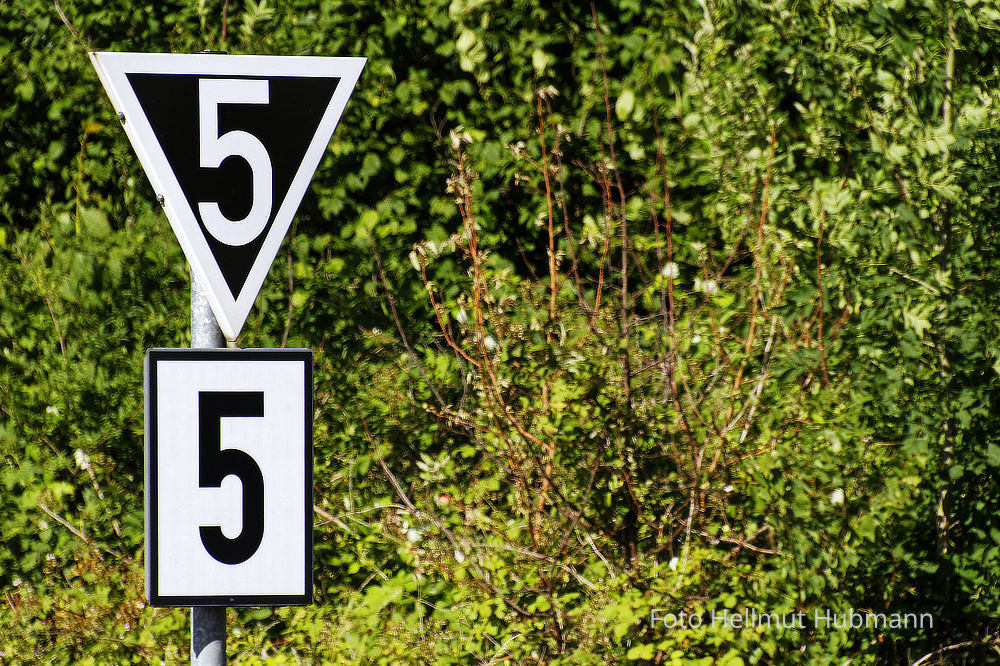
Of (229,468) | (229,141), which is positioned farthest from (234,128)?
(229,468)

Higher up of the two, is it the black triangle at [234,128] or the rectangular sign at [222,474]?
the black triangle at [234,128]

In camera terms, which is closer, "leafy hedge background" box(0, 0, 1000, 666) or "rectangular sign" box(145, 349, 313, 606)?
"rectangular sign" box(145, 349, 313, 606)

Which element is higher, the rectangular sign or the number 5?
the number 5

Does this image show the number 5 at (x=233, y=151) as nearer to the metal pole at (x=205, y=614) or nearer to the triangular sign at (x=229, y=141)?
the triangular sign at (x=229, y=141)

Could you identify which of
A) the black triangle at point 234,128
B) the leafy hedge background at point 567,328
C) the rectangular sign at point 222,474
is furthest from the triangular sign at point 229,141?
the leafy hedge background at point 567,328

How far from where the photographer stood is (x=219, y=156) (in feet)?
5.55

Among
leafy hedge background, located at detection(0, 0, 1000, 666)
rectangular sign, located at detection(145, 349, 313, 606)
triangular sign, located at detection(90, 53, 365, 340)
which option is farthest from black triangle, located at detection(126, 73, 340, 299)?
leafy hedge background, located at detection(0, 0, 1000, 666)

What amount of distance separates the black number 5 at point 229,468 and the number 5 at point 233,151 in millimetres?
305

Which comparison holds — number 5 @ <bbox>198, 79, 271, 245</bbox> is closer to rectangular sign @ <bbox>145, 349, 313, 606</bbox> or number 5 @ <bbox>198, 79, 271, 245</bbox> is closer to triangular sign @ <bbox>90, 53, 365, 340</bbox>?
triangular sign @ <bbox>90, 53, 365, 340</bbox>

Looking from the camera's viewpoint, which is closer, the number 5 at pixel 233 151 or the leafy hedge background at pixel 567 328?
the number 5 at pixel 233 151

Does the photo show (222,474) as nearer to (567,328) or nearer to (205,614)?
(205,614)

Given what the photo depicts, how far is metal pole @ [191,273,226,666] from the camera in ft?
5.44

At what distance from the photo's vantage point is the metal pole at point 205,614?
166 centimetres

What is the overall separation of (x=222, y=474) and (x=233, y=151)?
607 mm
